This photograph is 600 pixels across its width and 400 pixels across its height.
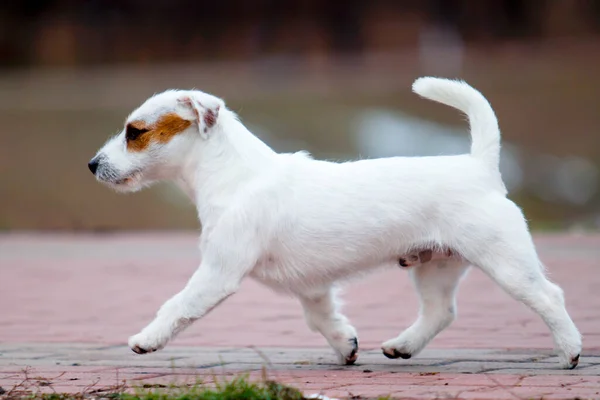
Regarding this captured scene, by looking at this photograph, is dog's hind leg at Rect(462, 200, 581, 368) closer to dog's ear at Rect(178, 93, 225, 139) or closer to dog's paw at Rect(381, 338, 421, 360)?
dog's paw at Rect(381, 338, 421, 360)

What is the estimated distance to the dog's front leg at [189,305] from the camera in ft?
14.2

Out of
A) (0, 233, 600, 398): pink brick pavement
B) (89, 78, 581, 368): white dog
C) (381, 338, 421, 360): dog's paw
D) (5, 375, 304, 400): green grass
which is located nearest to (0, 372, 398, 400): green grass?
(5, 375, 304, 400): green grass

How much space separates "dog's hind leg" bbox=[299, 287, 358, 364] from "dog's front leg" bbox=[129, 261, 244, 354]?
0.45 m

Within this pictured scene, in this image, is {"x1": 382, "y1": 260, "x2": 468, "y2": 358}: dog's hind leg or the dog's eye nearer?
the dog's eye

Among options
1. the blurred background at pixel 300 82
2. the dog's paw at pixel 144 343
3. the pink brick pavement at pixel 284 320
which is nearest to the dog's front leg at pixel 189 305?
the dog's paw at pixel 144 343

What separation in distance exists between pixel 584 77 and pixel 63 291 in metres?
13.2

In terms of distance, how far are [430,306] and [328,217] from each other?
0.68m

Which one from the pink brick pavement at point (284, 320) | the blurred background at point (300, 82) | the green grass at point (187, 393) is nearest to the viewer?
the green grass at point (187, 393)

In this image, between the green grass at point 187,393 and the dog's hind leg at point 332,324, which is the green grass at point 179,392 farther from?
the dog's hind leg at point 332,324

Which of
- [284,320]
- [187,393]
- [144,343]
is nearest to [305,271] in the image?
[144,343]

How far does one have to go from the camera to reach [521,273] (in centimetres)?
434

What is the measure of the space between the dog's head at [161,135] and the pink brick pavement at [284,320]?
87cm

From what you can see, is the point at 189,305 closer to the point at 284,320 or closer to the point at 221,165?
the point at 221,165

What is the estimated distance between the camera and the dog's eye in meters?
4.67
